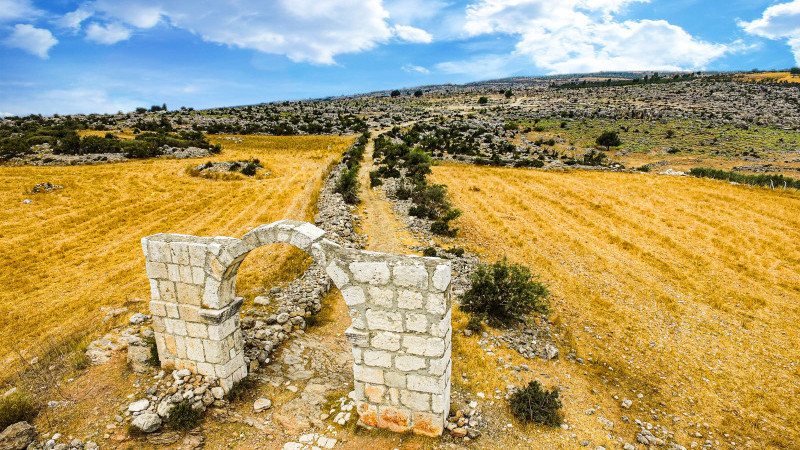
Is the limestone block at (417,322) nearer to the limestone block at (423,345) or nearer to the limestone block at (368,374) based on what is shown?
the limestone block at (423,345)

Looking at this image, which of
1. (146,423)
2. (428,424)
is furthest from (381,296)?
(146,423)

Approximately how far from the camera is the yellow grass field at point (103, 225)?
34.9ft

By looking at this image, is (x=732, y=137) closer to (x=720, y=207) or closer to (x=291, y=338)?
(x=720, y=207)

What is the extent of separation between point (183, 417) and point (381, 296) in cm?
418

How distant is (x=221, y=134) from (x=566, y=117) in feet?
180

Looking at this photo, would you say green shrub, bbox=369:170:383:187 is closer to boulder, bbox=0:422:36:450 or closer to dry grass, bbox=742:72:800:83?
boulder, bbox=0:422:36:450

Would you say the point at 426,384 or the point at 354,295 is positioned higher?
the point at 354,295

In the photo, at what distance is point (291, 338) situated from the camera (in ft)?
28.9

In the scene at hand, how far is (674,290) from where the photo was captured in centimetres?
1259

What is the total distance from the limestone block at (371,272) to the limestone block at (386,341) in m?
0.90

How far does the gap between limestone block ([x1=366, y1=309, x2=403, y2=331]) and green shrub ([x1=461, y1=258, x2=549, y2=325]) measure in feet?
15.3

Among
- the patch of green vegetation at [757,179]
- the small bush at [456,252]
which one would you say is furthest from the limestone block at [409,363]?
the patch of green vegetation at [757,179]

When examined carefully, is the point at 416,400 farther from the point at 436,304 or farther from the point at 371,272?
the point at 371,272

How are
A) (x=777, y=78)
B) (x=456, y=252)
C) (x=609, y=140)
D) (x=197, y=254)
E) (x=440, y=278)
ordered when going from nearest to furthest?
(x=440, y=278), (x=197, y=254), (x=456, y=252), (x=609, y=140), (x=777, y=78)
